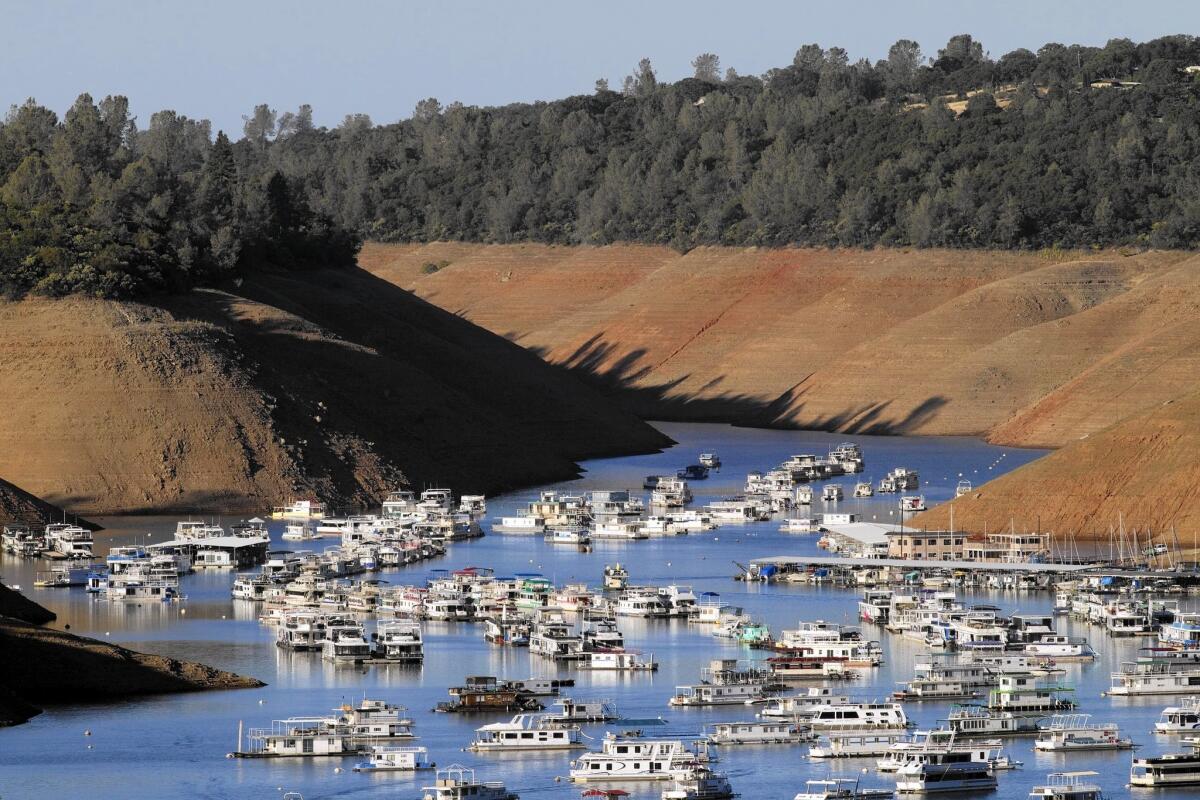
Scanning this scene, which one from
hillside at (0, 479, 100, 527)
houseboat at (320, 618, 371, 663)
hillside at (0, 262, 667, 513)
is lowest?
houseboat at (320, 618, 371, 663)

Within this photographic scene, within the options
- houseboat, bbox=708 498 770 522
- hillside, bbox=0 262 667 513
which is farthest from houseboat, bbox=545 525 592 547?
hillside, bbox=0 262 667 513

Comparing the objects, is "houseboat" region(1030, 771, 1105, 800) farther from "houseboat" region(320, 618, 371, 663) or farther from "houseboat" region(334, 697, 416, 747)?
"houseboat" region(320, 618, 371, 663)

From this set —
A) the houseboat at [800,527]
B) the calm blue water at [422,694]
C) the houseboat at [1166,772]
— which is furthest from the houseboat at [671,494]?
the houseboat at [1166,772]

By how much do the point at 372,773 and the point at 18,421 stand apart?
77.1m

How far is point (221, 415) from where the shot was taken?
483 feet

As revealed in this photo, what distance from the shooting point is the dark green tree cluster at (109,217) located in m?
156

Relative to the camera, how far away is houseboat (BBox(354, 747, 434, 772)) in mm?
71750

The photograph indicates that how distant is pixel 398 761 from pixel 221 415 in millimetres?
77073

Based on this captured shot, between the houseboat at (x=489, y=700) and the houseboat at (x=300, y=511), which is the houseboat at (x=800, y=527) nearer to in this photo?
the houseboat at (x=300, y=511)

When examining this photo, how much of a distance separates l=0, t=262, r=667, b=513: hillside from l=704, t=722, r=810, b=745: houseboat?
68.8 metres

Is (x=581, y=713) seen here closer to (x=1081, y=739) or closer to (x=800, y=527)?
(x=1081, y=739)

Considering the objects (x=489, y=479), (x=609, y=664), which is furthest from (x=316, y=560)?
(x=489, y=479)

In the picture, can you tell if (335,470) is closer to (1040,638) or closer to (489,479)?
(489,479)

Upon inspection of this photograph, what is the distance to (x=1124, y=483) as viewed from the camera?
12525cm
